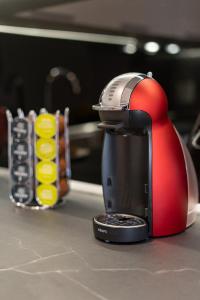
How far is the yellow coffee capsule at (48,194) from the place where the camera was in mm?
1133

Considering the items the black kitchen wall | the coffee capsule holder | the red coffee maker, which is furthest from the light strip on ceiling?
the red coffee maker

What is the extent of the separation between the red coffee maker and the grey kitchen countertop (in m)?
0.04

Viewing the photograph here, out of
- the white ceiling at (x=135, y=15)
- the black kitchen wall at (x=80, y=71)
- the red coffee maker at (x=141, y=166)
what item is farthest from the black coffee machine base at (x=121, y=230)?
the white ceiling at (x=135, y=15)

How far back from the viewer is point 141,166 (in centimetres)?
94

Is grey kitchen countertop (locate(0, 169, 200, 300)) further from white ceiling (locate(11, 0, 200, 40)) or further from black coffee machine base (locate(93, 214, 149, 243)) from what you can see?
white ceiling (locate(11, 0, 200, 40))

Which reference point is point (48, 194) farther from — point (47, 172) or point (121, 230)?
point (121, 230)

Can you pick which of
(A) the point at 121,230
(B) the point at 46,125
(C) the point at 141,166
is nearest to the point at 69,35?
(B) the point at 46,125

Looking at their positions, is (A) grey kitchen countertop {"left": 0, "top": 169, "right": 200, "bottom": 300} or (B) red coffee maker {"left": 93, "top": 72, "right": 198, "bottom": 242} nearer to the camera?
(A) grey kitchen countertop {"left": 0, "top": 169, "right": 200, "bottom": 300}

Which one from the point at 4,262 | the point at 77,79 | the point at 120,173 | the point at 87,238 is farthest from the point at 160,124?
the point at 77,79

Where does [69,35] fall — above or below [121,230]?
above

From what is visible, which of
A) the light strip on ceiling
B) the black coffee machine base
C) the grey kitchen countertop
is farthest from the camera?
the light strip on ceiling

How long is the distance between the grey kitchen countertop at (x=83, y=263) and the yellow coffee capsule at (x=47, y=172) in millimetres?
88

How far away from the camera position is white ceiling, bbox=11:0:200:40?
1138mm

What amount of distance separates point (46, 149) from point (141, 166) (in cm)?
28
